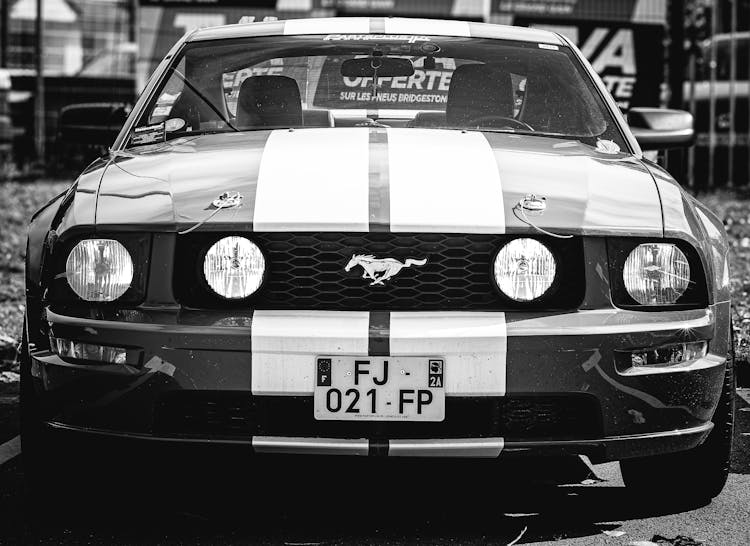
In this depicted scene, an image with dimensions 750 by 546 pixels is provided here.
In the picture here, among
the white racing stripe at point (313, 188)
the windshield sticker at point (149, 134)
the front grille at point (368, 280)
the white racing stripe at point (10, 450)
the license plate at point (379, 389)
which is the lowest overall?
the white racing stripe at point (10, 450)

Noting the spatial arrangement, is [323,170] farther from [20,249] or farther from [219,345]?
[20,249]

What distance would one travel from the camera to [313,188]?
3.28m

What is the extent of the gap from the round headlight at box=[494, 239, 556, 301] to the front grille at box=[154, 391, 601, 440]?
27cm

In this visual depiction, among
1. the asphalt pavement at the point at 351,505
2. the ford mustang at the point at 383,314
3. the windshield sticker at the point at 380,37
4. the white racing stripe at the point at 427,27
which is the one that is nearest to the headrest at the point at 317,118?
the windshield sticker at the point at 380,37

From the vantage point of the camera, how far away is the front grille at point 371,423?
123 inches

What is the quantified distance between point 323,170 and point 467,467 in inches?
46.0

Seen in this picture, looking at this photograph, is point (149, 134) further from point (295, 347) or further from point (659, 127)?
point (659, 127)

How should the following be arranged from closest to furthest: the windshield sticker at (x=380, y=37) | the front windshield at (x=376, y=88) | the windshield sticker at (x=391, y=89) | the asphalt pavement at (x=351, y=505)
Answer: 1. the asphalt pavement at (x=351, y=505)
2. the front windshield at (x=376, y=88)
3. the windshield sticker at (x=391, y=89)
4. the windshield sticker at (x=380, y=37)

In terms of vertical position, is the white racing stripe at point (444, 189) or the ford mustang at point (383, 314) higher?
the white racing stripe at point (444, 189)

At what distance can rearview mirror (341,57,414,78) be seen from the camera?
4.47 metres

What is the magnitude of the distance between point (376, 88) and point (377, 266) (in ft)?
4.61

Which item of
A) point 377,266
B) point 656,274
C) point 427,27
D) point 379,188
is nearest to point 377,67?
point 427,27

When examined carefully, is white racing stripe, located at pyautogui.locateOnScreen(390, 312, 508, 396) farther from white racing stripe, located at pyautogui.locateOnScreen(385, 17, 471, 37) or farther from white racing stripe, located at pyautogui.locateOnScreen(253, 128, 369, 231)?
white racing stripe, located at pyautogui.locateOnScreen(385, 17, 471, 37)

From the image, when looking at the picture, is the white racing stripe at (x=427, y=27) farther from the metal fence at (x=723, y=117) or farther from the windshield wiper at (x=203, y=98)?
the metal fence at (x=723, y=117)
